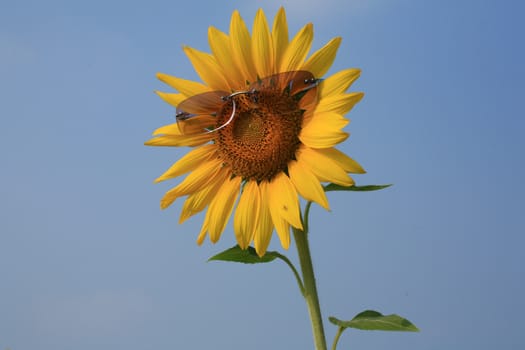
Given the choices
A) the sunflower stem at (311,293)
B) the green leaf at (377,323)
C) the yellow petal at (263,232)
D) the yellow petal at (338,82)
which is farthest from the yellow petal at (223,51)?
the green leaf at (377,323)

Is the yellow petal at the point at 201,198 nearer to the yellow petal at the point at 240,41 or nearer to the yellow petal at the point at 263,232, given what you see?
the yellow petal at the point at 263,232

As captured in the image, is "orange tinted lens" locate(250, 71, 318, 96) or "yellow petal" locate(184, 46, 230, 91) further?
"yellow petal" locate(184, 46, 230, 91)

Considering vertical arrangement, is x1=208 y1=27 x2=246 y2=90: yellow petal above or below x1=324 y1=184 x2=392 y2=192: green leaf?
above

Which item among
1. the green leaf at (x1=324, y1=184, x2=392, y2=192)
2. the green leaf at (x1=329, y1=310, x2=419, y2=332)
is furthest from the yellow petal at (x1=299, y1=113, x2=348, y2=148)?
the green leaf at (x1=329, y1=310, x2=419, y2=332)

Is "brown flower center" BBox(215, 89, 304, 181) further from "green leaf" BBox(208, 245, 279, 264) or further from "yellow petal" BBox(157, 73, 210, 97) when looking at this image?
"green leaf" BBox(208, 245, 279, 264)

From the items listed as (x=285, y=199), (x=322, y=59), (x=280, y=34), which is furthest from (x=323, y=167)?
(x=280, y=34)

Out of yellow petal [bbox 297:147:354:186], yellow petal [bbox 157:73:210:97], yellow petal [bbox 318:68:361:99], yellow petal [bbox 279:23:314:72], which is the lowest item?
yellow petal [bbox 297:147:354:186]

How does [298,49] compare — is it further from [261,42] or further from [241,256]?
[241,256]

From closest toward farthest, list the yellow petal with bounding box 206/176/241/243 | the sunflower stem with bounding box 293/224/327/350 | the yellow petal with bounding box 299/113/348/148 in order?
the yellow petal with bounding box 299/113/348/148 < the yellow petal with bounding box 206/176/241/243 < the sunflower stem with bounding box 293/224/327/350
